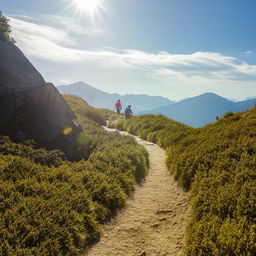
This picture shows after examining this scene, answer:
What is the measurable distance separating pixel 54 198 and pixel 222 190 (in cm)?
519

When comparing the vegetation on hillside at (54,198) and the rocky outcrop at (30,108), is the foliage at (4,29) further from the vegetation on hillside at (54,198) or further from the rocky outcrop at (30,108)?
the vegetation on hillside at (54,198)

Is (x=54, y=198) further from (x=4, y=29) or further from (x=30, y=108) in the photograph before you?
(x=4, y=29)

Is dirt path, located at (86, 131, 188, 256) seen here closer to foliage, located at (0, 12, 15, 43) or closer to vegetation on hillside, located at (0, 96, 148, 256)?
vegetation on hillside, located at (0, 96, 148, 256)

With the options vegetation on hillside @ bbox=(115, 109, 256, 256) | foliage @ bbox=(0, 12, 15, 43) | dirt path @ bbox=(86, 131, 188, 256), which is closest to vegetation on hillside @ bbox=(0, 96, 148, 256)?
dirt path @ bbox=(86, 131, 188, 256)

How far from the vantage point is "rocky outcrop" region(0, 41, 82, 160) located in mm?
10734

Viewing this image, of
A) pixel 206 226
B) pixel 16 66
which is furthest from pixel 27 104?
pixel 206 226

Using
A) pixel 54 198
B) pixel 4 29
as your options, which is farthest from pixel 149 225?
pixel 4 29

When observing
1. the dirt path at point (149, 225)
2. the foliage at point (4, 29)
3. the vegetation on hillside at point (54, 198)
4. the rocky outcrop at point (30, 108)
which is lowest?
the dirt path at point (149, 225)

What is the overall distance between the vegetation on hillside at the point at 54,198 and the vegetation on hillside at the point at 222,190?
2836mm

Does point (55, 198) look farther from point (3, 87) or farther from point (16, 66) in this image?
point (16, 66)

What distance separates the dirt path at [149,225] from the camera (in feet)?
19.4

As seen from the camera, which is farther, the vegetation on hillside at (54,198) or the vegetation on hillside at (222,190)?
the vegetation on hillside at (54,198)

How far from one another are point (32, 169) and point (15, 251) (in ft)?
12.7

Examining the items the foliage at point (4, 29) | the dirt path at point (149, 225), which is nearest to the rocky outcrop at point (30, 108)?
the foliage at point (4, 29)
